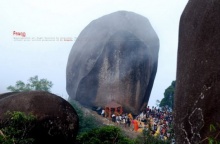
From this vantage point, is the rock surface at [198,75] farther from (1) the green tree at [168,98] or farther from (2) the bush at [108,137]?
(1) the green tree at [168,98]

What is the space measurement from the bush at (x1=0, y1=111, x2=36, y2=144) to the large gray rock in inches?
609

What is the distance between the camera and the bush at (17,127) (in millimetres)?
7716

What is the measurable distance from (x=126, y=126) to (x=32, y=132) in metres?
11.9

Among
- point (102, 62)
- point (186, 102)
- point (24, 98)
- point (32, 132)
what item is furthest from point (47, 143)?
point (102, 62)

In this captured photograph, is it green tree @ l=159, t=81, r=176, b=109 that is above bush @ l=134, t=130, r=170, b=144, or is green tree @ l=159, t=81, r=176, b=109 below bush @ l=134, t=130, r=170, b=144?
below

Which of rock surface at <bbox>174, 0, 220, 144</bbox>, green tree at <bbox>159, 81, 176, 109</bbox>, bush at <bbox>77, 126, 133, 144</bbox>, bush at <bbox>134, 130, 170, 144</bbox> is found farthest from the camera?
green tree at <bbox>159, 81, 176, 109</bbox>

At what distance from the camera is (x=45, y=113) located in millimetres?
8789

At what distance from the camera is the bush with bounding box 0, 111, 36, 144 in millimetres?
7716

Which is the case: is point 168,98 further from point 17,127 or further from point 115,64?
point 17,127

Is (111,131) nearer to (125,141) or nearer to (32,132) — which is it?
(125,141)

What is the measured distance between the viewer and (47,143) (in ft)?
29.2

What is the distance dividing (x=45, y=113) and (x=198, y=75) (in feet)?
17.6

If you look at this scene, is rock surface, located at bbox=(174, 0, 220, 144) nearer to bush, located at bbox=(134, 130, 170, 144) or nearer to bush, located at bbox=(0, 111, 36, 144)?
bush, located at bbox=(0, 111, 36, 144)

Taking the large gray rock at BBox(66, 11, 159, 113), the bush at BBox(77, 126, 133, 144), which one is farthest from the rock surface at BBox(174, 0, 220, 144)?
the large gray rock at BBox(66, 11, 159, 113)
